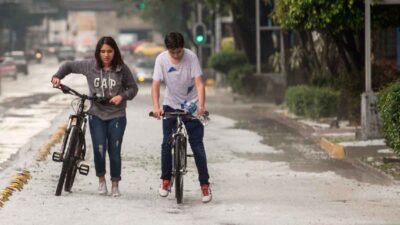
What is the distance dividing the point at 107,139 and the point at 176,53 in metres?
1.34

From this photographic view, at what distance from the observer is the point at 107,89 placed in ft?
42.7

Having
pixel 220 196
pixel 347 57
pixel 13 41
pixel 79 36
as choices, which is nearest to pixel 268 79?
pixel 347 57

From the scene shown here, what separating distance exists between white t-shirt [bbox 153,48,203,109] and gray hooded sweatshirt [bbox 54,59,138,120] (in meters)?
0.53

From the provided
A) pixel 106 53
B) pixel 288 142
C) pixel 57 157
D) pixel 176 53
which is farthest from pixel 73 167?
pixel 288 142

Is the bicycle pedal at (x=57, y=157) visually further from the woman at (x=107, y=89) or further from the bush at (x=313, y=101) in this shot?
the bush at (x=313, y=101)

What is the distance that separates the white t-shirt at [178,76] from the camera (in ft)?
41.4

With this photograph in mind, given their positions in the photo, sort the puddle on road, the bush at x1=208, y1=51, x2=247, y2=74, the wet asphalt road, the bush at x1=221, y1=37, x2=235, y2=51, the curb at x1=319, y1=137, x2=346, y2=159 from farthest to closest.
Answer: the bush at x1=221, y1=37, x2=235, y2=51 < the bush at x1=208, y1=51, x2=247, y2=74 < the curb at x1=319, y1=137, x2=346, y2=159 < the wet asphalt road < the puddle on road

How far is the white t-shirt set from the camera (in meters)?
12.6

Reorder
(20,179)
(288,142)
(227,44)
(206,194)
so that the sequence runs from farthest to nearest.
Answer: (227,44) < (288,142) < (20,179) < (206,194)

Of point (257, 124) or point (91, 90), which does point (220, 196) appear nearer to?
point (91, 90)

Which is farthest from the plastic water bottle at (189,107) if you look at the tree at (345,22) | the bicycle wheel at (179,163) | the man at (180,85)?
the tree at (345,22)

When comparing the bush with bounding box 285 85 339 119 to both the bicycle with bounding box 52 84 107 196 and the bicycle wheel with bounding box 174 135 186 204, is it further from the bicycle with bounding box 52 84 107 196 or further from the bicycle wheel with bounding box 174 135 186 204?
the bicycle wheel with bounding box 174 135 186 204

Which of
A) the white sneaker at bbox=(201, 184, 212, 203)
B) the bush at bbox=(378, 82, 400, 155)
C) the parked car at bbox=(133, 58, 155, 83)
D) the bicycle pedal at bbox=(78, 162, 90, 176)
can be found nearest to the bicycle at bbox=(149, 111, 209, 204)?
the white sneaker at bbox=(201, 184, 212, 203)

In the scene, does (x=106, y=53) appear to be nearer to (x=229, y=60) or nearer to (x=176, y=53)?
(x=176, y=53)
